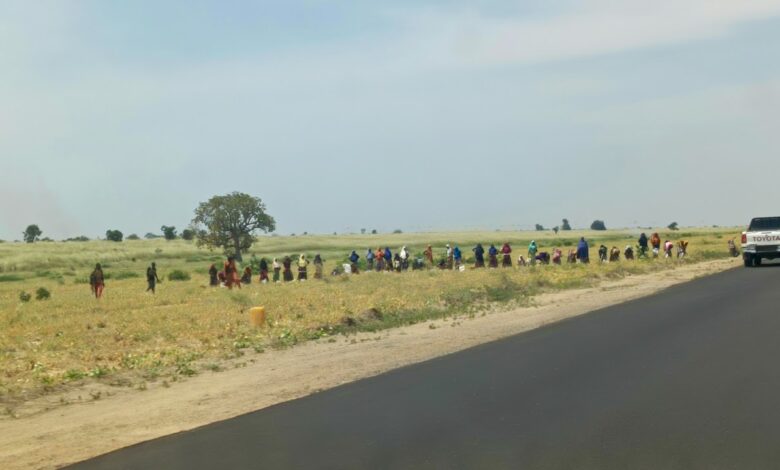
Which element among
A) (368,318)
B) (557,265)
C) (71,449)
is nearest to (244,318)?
(368,318)

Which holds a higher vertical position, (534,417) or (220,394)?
(534,417)

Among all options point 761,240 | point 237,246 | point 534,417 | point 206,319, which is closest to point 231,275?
point 206,319

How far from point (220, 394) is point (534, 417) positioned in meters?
4.95

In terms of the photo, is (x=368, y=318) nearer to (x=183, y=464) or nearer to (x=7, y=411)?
(x=7, y=411)

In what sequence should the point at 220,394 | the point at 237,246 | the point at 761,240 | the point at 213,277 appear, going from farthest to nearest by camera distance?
the point at 237,246
the point at 213,277
the point at 761,240
the point at 220,394

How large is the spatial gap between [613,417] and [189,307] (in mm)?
20385

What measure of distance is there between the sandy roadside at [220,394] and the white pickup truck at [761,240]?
21128 millimetres

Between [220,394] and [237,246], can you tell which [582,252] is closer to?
[220,394]

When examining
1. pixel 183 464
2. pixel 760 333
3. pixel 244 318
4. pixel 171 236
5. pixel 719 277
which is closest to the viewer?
pixel 183 464

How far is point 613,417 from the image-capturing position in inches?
376

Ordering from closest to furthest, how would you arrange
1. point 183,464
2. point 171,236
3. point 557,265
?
point 183,464 < point 557,265 < point 171,236

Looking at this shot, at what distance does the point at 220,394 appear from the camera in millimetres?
13102

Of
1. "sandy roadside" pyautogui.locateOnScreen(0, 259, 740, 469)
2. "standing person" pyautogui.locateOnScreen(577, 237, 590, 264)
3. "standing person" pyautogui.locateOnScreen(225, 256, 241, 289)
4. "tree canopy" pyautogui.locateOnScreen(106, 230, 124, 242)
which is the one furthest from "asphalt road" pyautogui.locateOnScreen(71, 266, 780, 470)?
"tree canopy" pyautogui.locateOnScreen(106, 230, 124, 242)

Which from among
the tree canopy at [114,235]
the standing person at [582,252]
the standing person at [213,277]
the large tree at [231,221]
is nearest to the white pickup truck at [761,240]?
the standing person at [582,252]
